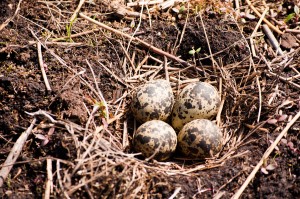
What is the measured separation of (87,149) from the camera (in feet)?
10.5

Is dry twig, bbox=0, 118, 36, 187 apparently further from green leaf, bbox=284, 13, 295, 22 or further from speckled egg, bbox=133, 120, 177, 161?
green leaf, bbox=284, 13, 295, 22

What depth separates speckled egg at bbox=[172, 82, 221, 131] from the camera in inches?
148

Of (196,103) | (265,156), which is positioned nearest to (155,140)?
(196,103)

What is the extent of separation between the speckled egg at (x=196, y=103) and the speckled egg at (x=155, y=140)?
0.65 feet

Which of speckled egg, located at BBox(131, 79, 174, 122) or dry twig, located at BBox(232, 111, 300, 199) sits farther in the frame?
speckled egg, located at BBox(131, 79, 174, 122)

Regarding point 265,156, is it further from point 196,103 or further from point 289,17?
point 289,17

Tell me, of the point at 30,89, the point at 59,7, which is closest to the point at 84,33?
the point at 59,7

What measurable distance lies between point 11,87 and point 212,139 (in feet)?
5.04

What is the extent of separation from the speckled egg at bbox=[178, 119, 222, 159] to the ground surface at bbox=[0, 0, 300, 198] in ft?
0.32

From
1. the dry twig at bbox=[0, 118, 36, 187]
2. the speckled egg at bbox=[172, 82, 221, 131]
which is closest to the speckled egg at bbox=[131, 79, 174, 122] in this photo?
the speckled egg at bbox=[172, 82, 221, 131]

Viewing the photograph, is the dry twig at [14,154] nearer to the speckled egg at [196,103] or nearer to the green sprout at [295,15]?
the speckled egg at [196,103]

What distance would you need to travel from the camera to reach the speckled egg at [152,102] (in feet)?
12.3

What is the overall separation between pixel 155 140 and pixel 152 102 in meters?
0.33

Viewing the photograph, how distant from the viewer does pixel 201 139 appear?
3.59 meters
